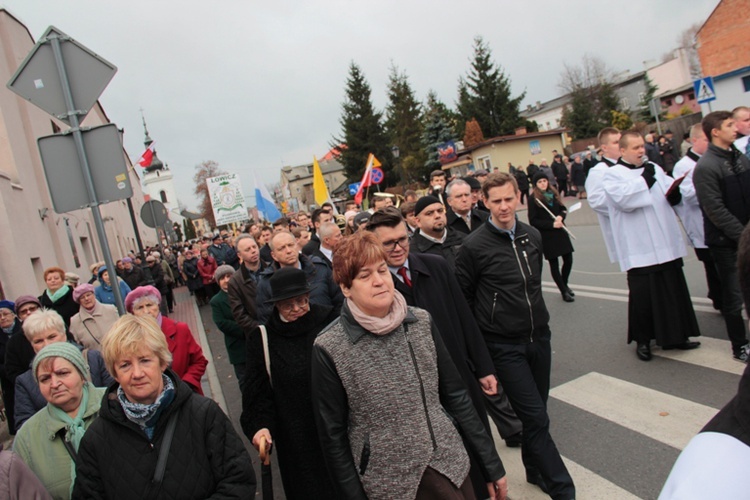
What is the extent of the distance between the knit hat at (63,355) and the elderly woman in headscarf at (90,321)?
2.44m

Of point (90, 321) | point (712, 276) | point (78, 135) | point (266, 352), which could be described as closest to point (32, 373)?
point (266, 352)

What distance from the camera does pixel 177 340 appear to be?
15.2 feet

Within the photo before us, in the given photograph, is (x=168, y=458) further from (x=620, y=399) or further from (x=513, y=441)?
(x=620, y=399)

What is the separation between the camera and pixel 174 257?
93.1 feet

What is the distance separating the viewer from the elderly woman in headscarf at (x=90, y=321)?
18.2 ft

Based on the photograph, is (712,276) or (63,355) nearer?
(63,355)

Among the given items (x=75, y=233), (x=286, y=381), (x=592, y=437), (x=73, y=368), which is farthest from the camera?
(x=75, y=233)

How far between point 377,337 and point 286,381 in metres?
1.06

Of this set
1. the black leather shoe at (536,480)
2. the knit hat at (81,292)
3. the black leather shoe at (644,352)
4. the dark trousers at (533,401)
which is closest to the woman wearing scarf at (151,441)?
the dark trousers at (533,401)

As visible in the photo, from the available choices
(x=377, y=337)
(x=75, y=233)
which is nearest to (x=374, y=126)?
(x=75, y=233)

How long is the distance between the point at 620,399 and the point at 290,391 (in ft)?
10.4

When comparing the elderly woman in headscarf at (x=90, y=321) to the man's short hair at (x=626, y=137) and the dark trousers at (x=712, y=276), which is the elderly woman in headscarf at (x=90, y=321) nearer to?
the man's short hair at (x=626, y=137)

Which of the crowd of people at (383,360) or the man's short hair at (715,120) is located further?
the man's short hair at (715,120)

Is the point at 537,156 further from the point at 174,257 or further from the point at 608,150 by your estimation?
the point at 608,150
